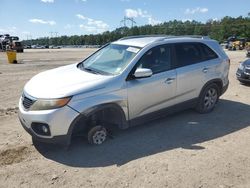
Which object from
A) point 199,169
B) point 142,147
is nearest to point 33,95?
point 142,147

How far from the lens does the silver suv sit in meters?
4.43

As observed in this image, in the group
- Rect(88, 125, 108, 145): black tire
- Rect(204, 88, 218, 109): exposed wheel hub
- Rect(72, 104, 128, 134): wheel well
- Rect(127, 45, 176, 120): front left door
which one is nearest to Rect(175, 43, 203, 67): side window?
Rect(127, 45, 176, 120): front left door

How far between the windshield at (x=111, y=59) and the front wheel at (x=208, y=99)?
6.67 ft

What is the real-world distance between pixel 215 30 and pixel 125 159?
9952 centimetres

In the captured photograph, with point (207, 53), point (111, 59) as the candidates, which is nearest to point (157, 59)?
point (111, 59)

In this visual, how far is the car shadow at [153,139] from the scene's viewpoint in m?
4.58

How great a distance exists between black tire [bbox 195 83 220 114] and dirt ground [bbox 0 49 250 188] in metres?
0.39

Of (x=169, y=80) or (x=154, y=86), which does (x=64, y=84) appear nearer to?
(x=154, y=86)

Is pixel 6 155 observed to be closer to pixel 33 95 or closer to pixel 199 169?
pixel 33 95

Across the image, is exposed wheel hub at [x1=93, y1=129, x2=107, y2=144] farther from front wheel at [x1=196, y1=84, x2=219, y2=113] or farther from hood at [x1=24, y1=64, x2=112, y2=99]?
Result: front wheel at [x1=196, y1=84, x2=219, y2=113]

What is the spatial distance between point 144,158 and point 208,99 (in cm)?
286

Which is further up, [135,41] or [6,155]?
[135,41]

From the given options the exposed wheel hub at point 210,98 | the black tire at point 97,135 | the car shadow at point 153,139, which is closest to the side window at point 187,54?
the exposed wheel hub at point 210,98

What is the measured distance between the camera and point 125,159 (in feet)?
14.8
